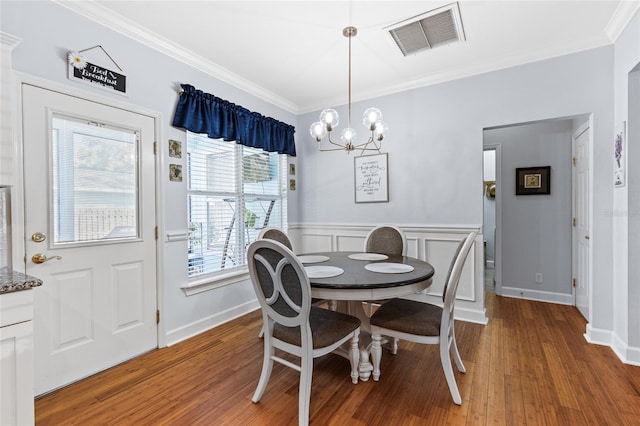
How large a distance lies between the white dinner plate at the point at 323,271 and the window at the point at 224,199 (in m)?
1.39

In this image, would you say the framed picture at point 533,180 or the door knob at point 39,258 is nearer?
the door knob at point 39,258

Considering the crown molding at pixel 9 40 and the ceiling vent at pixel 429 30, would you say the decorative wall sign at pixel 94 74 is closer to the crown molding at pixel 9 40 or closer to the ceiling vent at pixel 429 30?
the crown molding at pixel 9 40

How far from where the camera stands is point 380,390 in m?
1.94

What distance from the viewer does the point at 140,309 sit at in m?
2.43

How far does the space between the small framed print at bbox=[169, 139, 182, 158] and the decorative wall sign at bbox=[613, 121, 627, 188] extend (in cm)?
361

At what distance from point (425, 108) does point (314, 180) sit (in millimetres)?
1657

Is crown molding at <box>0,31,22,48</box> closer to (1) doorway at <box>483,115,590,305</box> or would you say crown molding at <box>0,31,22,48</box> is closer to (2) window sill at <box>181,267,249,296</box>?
(2) window sill at <box>181,267,249,296</box>

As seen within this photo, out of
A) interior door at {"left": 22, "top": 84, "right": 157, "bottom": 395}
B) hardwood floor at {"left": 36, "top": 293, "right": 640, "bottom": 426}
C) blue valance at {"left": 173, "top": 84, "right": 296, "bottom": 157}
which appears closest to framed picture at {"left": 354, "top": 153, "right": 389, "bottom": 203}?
blue valance at {"left": 173, "top": 84, "right": 296, "bottom": 157}

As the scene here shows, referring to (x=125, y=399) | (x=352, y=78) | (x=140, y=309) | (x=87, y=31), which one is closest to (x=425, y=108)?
(x=352, y=78)

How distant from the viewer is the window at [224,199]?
293 centimetres

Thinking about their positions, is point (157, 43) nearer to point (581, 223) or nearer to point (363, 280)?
point (363, 280)

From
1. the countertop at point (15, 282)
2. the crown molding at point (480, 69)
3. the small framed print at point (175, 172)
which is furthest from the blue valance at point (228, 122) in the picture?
the countertop at point (15, 282)

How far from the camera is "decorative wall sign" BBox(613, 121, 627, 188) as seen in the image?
7.47 feet

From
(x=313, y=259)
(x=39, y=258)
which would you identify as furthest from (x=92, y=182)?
(x=313, y=259)
